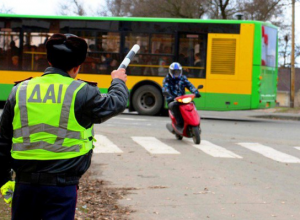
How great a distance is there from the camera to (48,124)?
11.8ft

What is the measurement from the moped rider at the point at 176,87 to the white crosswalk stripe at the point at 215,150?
751 mm

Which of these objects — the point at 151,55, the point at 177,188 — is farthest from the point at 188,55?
the point at 177,188

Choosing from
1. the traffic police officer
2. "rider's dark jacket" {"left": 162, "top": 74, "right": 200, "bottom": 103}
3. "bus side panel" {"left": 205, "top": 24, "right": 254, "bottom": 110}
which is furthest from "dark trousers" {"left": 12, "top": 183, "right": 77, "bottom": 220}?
"bus side panel" {"left": 205, "top": 24, "right": 254, "bottom": 110}

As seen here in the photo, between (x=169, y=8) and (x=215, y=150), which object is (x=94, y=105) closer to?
(x=215, y=150)

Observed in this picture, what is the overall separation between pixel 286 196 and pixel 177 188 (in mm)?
1305

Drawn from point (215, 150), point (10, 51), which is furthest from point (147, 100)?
point (215, 150)

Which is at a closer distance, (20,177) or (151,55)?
(20,177)

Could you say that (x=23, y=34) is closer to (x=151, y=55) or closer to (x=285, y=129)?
(x=151, y=55)

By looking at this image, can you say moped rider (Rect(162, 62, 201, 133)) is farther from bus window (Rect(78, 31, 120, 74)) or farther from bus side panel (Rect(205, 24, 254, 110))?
bus window (Rect(78, 31, 120, 74))

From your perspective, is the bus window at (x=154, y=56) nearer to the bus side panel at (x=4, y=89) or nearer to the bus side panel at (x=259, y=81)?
the bus side panel at (x=259, y=81)

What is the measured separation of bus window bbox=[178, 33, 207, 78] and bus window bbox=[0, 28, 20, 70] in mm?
5395

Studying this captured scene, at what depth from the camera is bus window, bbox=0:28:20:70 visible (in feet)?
73.5

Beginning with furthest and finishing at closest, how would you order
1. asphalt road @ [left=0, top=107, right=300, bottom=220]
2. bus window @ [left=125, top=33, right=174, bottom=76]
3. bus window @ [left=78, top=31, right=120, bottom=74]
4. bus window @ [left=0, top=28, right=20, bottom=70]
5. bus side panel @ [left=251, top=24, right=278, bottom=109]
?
bus window @ [left=0, top=28, right=20, bottom=70] → bus window @ [left=78, top=31, right=120, bottom=74] → bus window @ [left=125, top=33, right=174, bottom=76] → bus side panel @ [left=251, top=24, right=278, bottom=109] → asphalt road @ [left=0, top=107, right=300, bottom=220]

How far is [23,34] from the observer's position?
22.5 metres
